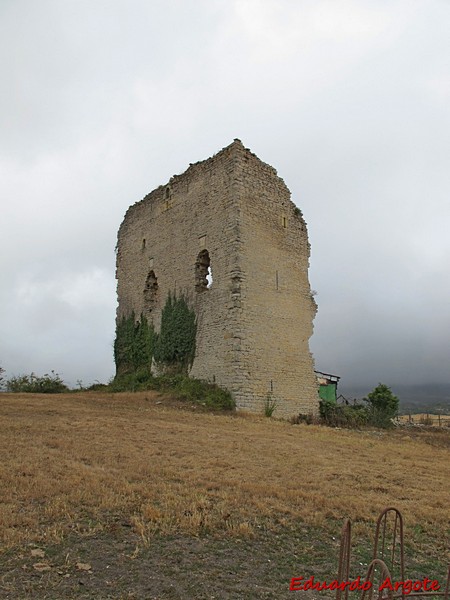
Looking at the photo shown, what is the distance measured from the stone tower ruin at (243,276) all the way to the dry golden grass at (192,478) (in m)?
5.02

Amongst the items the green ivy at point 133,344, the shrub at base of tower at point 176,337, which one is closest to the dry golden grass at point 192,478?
the shrub at base of tower at point 176,337

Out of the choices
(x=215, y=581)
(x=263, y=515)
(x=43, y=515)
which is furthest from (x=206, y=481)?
(x=215, y=581)

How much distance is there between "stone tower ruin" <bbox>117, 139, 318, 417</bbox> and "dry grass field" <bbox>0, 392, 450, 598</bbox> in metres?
5.58

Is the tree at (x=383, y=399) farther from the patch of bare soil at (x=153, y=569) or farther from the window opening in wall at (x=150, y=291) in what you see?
the patch of bare soil at (x=153, y=569)

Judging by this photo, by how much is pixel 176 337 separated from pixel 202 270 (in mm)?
2918

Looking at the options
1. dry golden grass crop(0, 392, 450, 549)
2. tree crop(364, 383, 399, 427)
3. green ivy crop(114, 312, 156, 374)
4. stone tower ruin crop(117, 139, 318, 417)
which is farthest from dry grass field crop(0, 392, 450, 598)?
tree crop(364, 383, 399, 427)

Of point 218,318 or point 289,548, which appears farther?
point 218,318

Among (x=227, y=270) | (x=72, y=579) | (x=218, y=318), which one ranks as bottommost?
(x=72, y=579)

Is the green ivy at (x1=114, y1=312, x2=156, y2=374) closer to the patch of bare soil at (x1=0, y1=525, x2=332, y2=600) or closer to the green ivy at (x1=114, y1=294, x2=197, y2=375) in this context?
the green ivy at (x1=114, y1=294, x2=197, y2=375)

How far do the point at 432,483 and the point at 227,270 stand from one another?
10.9m

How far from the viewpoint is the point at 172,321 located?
799 inches

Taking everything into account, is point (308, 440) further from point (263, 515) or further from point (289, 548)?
point (289, 548)

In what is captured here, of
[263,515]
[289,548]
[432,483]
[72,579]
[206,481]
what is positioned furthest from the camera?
[432,483]

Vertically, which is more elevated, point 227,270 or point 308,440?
point 227,270
